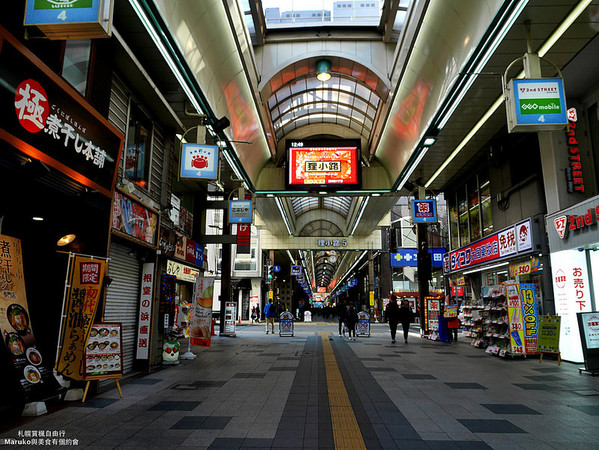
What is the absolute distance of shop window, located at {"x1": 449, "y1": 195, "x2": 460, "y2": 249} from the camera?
17375mm

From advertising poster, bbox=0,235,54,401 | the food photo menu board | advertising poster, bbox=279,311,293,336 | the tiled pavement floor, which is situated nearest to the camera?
the tiled pavement floor

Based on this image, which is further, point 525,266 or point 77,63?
point 525,266

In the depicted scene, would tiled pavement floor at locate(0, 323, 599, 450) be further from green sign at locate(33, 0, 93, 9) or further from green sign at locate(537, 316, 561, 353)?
green sign at locate(33, 0, 93, 9)

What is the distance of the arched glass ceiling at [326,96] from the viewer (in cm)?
1282

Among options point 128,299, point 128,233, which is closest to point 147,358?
point 128,299

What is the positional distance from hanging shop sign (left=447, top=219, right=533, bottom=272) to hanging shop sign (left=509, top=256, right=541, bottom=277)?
1.06ft

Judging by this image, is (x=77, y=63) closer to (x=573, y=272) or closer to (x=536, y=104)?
(x=536, y=104)

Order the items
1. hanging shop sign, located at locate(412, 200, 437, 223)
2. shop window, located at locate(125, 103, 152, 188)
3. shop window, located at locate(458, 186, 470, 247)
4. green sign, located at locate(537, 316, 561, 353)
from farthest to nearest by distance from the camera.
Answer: shop window, located at locate(458, 186, 470, 247) < hanging shop sign, located at locate(412, 200, 437, 223) < green sign, located at locate(537, 316, 561, 353) < shop window, located at locate(125, 103, 152, 188)

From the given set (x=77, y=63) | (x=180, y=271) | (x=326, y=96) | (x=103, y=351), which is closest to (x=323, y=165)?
(x=326, y=96)

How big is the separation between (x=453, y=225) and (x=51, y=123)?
16144mm

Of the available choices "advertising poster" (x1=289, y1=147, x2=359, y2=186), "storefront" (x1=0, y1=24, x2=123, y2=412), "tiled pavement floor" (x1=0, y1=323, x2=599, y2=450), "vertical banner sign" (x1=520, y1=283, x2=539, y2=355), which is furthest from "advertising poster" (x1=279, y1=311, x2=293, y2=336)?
"storefront" (x1=0, y1=24, x2=123, y2=412)

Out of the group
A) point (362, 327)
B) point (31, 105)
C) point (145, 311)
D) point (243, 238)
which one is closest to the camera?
point (31, 105)

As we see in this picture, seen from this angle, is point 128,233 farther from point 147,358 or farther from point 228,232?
point 228,232

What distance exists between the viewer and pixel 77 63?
19.6 feet
